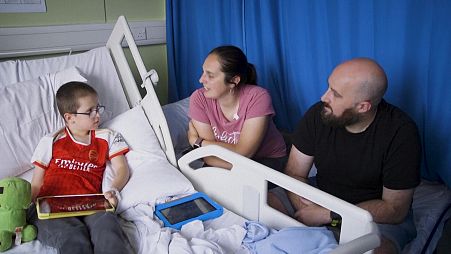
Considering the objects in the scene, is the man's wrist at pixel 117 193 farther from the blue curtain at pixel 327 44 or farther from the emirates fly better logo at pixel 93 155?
the blue curtain at pixel 327 44

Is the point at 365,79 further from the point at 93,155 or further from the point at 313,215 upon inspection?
the point at 93,155

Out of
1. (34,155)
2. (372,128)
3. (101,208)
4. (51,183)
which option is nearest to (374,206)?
(372,128)

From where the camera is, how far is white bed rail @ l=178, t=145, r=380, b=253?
1.02 m

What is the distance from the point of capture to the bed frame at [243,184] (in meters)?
1.03

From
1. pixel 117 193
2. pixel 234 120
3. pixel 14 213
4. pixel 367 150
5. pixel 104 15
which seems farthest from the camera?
→ pixel 104 15

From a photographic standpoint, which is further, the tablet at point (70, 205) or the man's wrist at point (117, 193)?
the man's wrist at point (117, 193)

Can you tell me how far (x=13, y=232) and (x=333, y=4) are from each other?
1.64m

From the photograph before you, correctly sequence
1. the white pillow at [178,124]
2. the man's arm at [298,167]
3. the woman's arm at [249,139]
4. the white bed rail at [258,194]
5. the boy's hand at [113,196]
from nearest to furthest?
the white bed rail at [258,194]
the boy's hand at [113,196]
the man's arm at [298,167]
the woman's arm at [249,139]
the white pillow at [178,124]

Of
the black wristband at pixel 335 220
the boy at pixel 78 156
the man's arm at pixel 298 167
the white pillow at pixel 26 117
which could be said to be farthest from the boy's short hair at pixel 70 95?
the black wristband at pixel 335 220

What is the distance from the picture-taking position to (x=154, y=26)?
2699 millimetres

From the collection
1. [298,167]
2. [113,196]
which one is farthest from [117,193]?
[298,167]

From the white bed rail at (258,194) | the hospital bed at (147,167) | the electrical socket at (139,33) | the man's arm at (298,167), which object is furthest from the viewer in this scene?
the electrical socket at (139,33)

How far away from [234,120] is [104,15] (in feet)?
3.89

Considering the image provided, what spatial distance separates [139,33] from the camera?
260 centimetres
